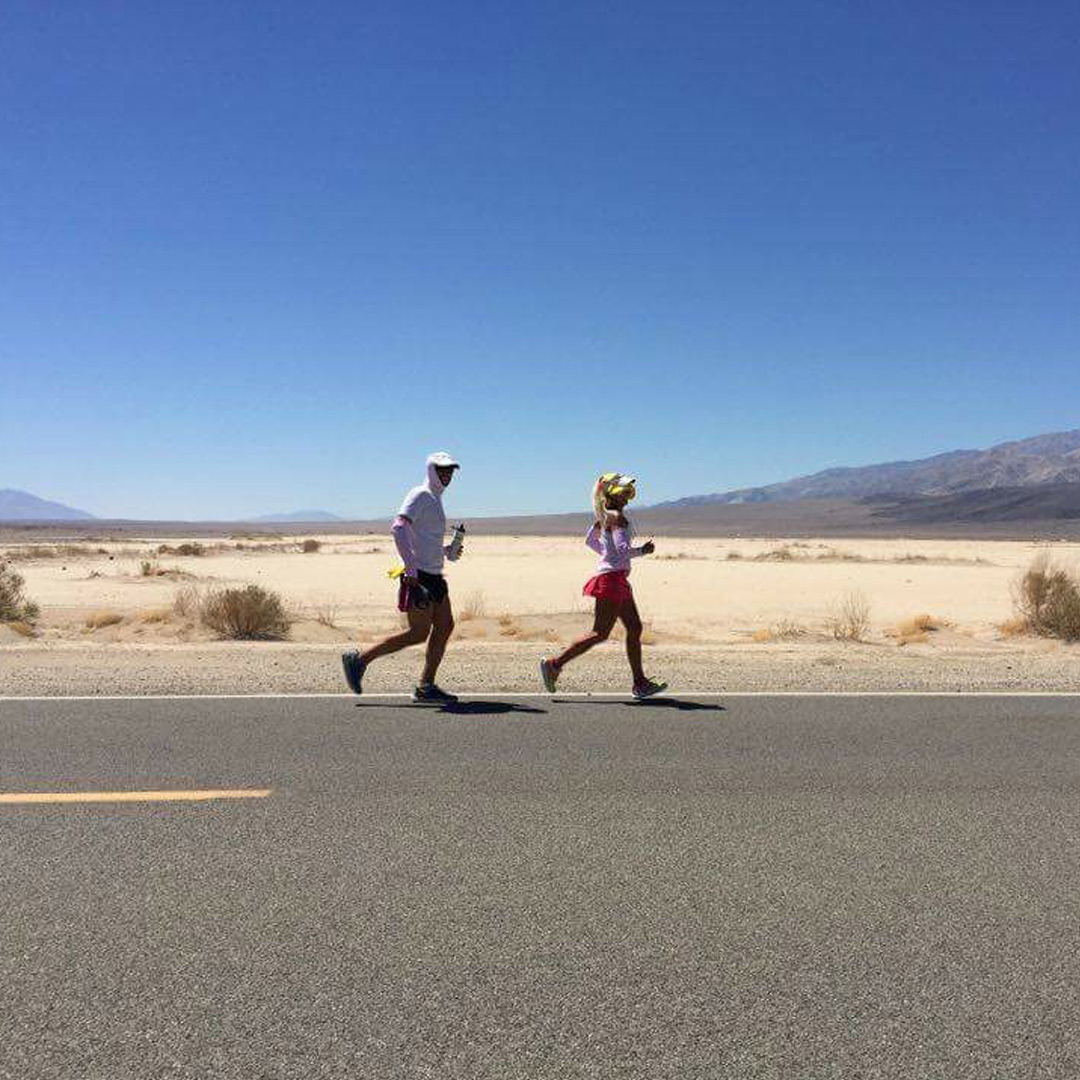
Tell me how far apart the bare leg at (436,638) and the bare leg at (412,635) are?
2.4 inches

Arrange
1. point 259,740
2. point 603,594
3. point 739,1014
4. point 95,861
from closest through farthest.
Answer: point 739,1014
point 95,861
point 259,740
point 603,594

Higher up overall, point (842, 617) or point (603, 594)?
point (603, 594)

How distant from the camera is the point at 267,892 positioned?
400 cm

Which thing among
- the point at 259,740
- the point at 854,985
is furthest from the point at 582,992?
the point at 259,740

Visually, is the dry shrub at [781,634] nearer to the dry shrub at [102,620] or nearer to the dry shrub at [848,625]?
the dry shrub at [848,625]

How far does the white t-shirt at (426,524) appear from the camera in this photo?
8016mm

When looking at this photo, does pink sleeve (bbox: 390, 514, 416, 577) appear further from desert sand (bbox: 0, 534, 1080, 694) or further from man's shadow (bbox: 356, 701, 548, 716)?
desert sand (bbox: 0, 534, 1080, 694)

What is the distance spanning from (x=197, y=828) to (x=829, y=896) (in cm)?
288

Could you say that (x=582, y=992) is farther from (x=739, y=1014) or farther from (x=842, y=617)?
(x=842, y=617)

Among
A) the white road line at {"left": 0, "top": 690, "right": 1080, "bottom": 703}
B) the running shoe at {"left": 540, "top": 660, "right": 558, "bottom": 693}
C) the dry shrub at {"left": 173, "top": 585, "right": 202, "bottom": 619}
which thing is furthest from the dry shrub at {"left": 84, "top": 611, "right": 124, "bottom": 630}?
the running shoe at {"left": 540, "top": 660, "right": 558, "bottom": 693}

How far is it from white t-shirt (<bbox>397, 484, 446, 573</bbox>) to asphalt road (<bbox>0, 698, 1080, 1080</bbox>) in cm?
190

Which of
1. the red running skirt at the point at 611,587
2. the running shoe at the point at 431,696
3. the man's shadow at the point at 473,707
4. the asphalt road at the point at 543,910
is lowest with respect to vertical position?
the asphalt road at the point at 543,910

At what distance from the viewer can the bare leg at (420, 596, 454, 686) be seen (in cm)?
813

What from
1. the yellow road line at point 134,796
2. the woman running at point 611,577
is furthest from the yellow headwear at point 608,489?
the yellow road line at point 134,796
